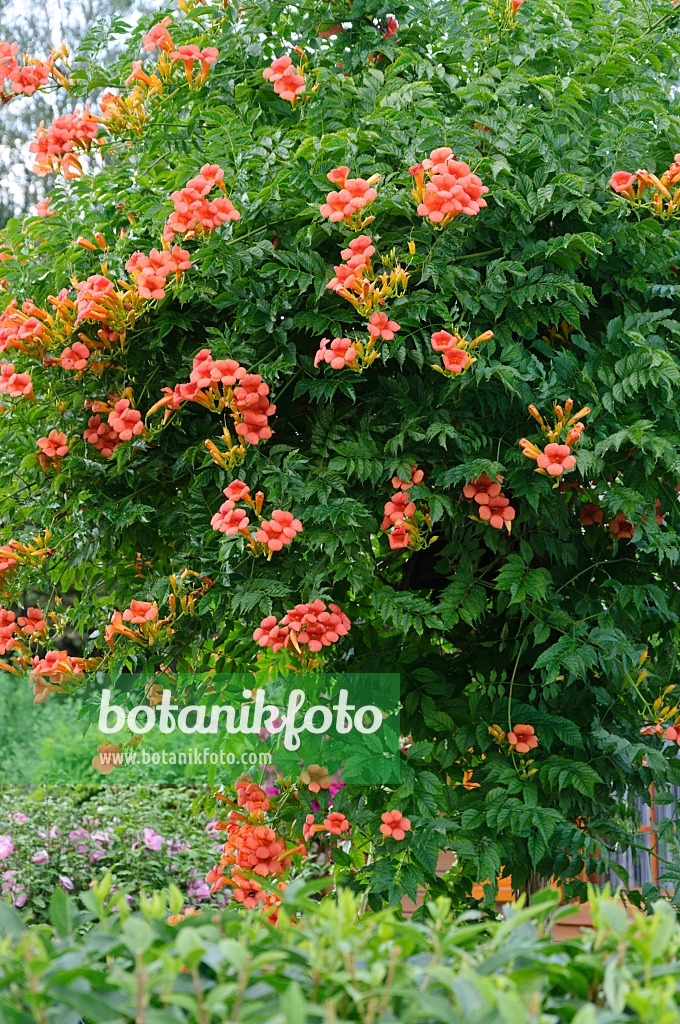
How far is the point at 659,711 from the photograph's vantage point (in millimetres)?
2314

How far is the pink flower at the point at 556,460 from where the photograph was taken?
6.34 feet

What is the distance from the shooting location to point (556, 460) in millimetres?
1956

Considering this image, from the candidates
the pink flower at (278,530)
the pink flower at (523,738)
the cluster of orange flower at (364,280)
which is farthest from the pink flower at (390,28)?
the pink flower at (523,738)

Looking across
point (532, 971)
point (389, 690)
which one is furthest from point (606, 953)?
point (389, 690)

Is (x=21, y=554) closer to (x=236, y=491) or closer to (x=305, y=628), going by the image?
(x=236, y=491)

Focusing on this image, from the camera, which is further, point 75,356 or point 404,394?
point 75,356

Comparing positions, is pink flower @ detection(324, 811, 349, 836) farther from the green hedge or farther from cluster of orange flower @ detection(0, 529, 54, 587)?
cluster of orange flower @ detection(0, 529, 54, 587)

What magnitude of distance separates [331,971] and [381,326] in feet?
4.44

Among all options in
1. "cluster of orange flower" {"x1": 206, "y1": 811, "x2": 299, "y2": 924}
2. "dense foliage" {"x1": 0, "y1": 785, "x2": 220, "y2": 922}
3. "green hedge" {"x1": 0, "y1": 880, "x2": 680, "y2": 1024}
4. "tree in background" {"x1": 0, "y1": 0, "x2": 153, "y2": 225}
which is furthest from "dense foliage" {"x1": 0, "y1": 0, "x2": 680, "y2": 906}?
"tree in background" {"x1": 0, "y1": 0, "x2": 153, "y2": 225}

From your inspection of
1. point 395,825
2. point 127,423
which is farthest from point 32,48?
point 395,825

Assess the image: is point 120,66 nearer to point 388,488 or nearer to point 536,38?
point 536,38

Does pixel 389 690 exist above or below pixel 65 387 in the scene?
below

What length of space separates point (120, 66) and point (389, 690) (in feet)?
6.81

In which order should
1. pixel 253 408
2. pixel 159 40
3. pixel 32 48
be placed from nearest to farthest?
Result: pixel 253 408 < pixel 159 40 < pixel 32 48
